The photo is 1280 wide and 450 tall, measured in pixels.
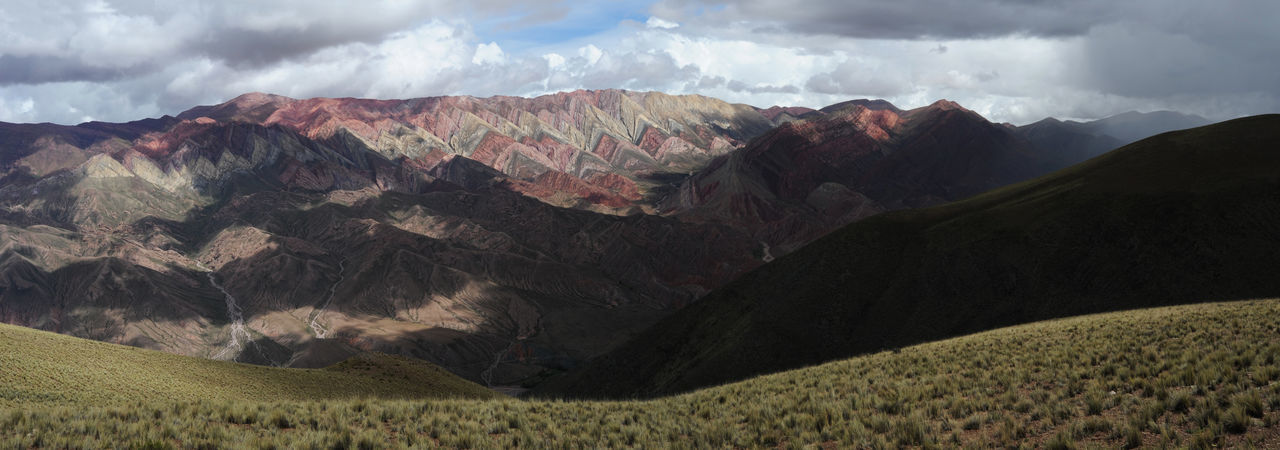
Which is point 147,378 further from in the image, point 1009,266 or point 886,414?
point 1009,266

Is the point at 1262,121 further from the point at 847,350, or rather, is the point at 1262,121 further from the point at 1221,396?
the point at 1221,396

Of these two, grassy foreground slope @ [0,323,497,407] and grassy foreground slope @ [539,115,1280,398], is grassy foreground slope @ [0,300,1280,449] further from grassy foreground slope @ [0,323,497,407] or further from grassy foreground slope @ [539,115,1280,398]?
grassy foreground slope @ [539,115,1280,398]

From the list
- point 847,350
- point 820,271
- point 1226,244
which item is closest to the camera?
point 1226,244

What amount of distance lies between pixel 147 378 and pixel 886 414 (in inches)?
1571

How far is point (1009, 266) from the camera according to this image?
76000 millimetres

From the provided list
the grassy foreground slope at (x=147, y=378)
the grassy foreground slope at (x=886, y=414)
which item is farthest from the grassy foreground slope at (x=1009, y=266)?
the grassy foreground slope at (x=886, y=414)

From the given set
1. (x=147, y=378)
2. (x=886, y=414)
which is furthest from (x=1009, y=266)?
(x=147, y=378)

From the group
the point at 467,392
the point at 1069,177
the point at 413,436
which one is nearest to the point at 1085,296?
the point at 1069,177

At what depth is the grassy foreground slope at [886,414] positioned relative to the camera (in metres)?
16.8

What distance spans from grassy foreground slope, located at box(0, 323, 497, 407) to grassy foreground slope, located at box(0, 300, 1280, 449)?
27.4 ft

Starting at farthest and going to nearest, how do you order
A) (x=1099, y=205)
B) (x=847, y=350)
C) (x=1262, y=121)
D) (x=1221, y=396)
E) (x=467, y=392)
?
(x=1262, y=121)
(x=1099, y=205)
(x=847, y=350)
(x=467, y=392)
(x=1221, y=396)

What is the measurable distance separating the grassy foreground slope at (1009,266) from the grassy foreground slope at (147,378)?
30225 millimetres

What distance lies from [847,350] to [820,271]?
14.8m

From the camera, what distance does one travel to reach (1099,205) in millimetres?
79312
